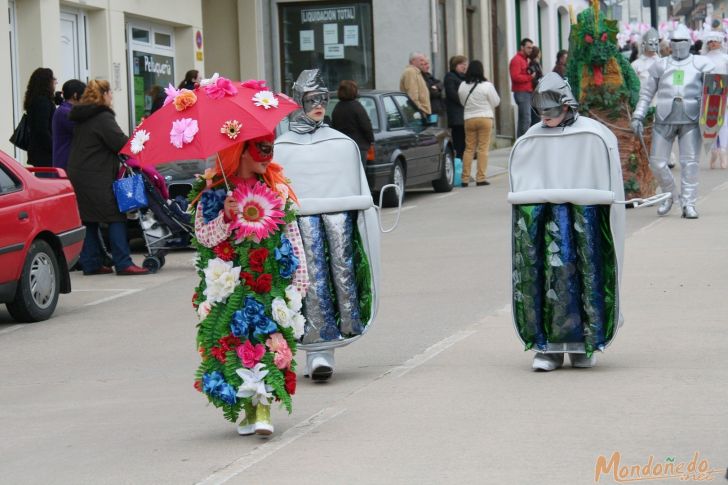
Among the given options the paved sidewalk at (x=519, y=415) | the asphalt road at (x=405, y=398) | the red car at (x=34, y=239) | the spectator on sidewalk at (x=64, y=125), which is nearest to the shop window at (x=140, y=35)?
the spectator on sidewalk at (x=64, y=125)

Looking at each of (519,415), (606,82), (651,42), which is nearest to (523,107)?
(651,42)

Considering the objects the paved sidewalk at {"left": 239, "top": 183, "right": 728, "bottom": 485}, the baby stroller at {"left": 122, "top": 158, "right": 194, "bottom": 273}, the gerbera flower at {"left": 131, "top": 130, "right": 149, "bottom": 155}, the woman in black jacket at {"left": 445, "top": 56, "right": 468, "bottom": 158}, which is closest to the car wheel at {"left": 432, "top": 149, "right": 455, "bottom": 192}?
the woman in black jacket at {"left": 445, "top": 56, "right": 468, "bottom": 158}

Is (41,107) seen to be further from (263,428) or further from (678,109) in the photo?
(263,428)

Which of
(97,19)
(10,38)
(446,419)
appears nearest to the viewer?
(446,419)

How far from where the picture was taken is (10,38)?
779 inches

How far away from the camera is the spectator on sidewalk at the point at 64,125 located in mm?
14703

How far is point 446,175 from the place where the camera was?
2256 centimetres

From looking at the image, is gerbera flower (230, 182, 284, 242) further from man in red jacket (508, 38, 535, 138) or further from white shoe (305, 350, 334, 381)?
man in red jacket (508, 38, 535, 138)

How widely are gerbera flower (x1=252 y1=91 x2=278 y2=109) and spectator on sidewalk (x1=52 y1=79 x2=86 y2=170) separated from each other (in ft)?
27.7

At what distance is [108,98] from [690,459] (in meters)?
9.40

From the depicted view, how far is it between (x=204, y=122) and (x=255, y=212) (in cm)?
53

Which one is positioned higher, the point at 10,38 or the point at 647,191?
the point at 10,38

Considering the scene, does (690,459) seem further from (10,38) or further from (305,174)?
(10,38)

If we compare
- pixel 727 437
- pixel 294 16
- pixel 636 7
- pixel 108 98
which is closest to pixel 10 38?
pixel 108 98
